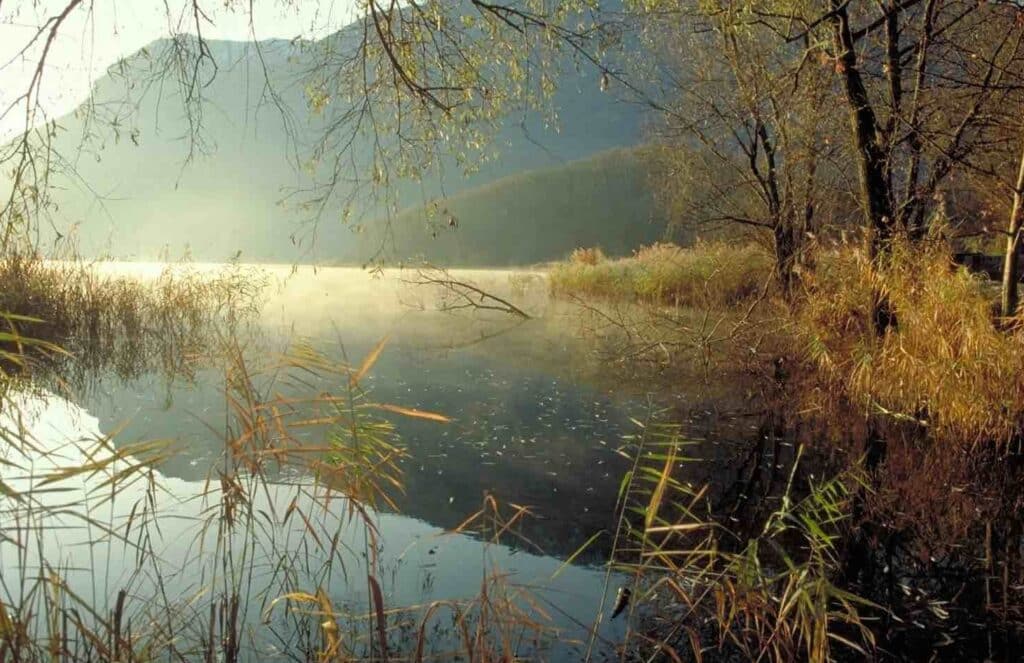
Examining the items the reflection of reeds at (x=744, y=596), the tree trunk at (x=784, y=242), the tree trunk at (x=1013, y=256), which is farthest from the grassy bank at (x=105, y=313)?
the tree trunk at (x=1013, y=256)

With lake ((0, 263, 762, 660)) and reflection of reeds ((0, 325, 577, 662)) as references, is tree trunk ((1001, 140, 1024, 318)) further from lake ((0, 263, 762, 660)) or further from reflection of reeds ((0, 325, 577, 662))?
reflection of reeds ((0, 325, 577, 662))

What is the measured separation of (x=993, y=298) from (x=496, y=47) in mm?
4631

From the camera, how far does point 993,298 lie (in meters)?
6.58

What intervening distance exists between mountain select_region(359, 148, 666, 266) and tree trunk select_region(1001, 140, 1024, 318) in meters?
73.6

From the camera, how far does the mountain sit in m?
85.0

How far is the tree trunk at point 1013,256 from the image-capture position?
20.2ft

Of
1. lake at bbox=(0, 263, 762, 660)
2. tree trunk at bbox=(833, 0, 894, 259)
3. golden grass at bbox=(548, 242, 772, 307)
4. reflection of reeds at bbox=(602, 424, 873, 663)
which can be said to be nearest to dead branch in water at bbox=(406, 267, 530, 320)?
lake at bbox=(0, 263, 762, 660)

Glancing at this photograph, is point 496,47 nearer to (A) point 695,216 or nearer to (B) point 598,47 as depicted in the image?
(B) point 598,47

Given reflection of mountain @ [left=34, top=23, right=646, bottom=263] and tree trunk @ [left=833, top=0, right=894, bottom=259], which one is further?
tree trunk @ [left=833, top=0, right=894, bottom=259]

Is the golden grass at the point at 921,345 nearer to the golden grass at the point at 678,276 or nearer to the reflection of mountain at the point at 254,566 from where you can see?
the reflection of mountain at the point at 254,566

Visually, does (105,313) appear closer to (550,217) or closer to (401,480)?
A: (401,480)

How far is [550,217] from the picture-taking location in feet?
310

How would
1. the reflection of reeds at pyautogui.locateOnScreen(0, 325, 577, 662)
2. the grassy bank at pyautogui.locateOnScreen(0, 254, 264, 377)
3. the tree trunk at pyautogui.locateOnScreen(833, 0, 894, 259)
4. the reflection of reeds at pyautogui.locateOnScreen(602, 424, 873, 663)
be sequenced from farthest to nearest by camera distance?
the grassy bank at pyautogui.locateOnScreen(0, 254, 264, 377) → the tree trunk at pyautogui.locateOnScreen(833, 0, 894, 259) → the reflection of reeds at pyautogui.locateOnScreen(602, 424, 873, 663) → the reflection of reeds at pyautogui.locateOnScreen(0, 325, 577, 662)

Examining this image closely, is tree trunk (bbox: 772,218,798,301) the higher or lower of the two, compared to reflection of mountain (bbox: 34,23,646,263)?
lower
